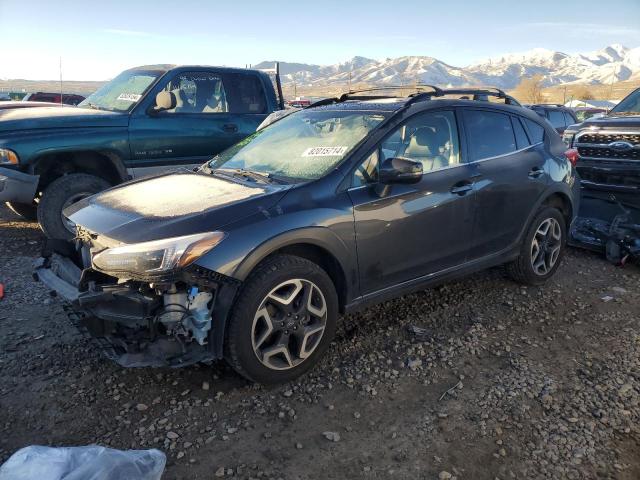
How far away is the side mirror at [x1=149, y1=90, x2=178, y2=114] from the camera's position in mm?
6180

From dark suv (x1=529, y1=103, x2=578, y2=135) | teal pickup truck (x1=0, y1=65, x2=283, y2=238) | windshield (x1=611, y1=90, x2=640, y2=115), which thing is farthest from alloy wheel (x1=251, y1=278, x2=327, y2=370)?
dark suv (x1=529, y1=103, x2=578, y2=135)

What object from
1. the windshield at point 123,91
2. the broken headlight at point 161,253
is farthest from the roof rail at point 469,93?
the windshield at point 123,91

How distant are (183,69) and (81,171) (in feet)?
5.94

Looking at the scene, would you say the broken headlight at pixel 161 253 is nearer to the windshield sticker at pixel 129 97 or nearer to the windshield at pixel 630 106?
the windshield sticker at pixel 129 97

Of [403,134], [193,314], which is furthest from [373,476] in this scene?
[403,134]

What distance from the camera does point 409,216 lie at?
11.7 feet

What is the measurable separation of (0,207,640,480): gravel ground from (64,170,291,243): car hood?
968mm

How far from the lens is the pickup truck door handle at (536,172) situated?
4480 millimetres

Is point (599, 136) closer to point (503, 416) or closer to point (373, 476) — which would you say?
point (503, 416)

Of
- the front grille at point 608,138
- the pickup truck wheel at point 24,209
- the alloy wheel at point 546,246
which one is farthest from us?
the pickup truck wheel at point 24,209

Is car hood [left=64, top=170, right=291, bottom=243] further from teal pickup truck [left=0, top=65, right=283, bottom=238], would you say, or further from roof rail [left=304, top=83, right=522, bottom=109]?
teal pickup truck [left=0, top=65, right=283, bottom=238]

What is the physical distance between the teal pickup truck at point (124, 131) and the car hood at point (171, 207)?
70.5 inches

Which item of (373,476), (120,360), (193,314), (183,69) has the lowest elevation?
(373,476)

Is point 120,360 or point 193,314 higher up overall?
point 193,314
